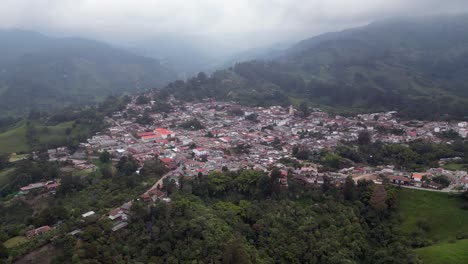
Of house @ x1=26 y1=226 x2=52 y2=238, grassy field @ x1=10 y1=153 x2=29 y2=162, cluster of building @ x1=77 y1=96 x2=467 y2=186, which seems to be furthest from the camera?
grassy field @ x1=10 y1=153 x2=29 y2=162

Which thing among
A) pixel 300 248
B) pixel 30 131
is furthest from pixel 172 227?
pixel 30 131

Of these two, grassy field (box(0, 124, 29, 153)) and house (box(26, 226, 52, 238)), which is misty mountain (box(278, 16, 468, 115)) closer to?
house (box(26, 226, 52, 238))

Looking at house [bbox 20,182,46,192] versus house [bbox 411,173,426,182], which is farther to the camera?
house [bbox 20,182,46,192]

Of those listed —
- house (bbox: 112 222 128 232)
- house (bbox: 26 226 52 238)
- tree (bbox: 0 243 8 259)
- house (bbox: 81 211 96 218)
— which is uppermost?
tree (bbox: 0 243 8 259)

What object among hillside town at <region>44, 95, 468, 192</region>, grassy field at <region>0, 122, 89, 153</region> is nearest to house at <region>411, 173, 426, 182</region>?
hillside town at <region>44, 95, 468, 192</region>

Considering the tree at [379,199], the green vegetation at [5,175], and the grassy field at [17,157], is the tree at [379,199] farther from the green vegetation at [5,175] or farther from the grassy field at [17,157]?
the grassy field at [17,157]

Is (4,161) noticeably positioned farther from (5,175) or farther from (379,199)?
(379,199)

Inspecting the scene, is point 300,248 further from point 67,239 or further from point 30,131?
point 30,131
